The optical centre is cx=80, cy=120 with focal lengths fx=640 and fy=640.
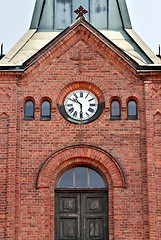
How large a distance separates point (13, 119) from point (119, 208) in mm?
5106

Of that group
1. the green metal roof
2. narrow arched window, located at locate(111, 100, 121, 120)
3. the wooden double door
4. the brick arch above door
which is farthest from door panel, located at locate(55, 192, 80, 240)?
the green metal roof

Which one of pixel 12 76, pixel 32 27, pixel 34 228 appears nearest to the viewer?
pixel 34 228

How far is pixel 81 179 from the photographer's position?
23547 millimetres

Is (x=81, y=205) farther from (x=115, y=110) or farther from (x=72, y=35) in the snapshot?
(x=72, y=35)

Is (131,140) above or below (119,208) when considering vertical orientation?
above

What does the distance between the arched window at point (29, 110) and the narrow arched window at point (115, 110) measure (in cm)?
303

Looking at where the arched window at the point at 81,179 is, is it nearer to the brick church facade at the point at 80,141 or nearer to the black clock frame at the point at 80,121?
the brick church facade at the point at 80,141

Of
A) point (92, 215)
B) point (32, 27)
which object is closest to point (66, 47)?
point (32, 27)

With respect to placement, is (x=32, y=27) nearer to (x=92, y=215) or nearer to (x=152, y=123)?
(x=152, y=123)

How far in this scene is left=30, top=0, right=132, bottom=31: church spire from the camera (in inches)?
1094

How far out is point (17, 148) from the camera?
23.5 meters

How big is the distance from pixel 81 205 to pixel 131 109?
409cm

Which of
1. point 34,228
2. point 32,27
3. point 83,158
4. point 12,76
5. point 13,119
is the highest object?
point 32,27

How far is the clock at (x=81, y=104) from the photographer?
24.1 meters
